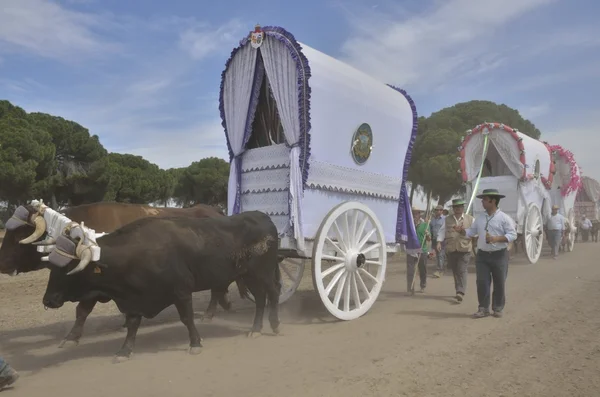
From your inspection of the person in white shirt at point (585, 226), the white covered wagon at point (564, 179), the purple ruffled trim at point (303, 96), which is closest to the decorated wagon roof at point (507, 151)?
the white covered wagon at point (564, 179)

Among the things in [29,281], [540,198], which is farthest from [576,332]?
[29,281]

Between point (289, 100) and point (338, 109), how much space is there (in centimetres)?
74

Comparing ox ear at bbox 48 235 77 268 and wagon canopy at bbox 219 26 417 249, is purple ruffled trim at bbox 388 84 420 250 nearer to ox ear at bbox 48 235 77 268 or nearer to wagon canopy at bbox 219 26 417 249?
wagon canopy at bbox 219 26 417 249

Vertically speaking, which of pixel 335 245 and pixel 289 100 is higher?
pixel 289 100

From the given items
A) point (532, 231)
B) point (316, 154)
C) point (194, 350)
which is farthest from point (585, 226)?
point (194, 350)

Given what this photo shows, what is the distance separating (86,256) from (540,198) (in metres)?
13.4

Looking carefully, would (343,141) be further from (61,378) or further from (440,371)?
(61,378)

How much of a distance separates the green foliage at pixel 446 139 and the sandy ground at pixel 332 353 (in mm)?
18843

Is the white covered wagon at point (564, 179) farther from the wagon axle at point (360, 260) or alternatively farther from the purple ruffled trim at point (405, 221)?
the wagon axle at point (360, 260)

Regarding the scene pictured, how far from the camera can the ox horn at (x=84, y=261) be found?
4.44 metres

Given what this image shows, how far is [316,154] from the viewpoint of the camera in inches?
245

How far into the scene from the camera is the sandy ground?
3.93 m

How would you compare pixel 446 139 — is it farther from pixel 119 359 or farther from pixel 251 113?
pixel 119 359

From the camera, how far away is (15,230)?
554 cm
